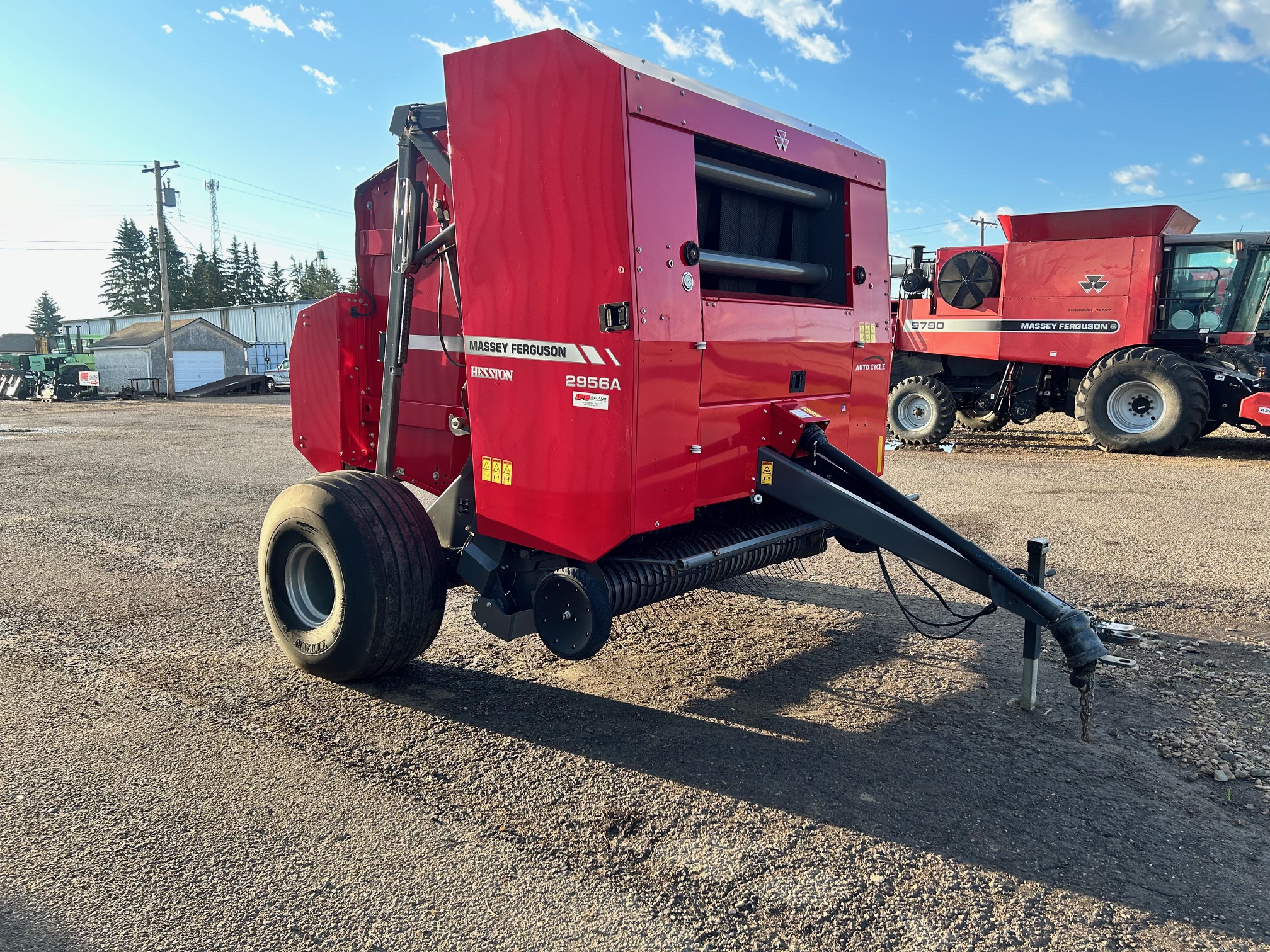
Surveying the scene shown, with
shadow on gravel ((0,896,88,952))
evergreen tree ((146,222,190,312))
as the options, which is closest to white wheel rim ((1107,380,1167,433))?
shadow on gravel ((0,896,88,952))

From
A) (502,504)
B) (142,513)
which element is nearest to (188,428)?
(142,513)

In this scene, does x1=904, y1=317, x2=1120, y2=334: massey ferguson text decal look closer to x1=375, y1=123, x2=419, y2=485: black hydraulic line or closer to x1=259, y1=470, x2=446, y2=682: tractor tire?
x1=375, y1=123, x2=419, y2=485: black hydraulic line

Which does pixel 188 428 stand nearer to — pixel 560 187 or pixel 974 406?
pixel 974 406

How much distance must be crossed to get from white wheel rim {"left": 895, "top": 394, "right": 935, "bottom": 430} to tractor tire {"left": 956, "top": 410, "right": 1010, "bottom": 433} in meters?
1.07

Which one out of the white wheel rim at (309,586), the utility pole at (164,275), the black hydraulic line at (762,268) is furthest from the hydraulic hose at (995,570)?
the utility pole at (164,275)

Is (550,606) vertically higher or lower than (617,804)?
higher

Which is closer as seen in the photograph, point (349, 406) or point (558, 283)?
point (558, 283)

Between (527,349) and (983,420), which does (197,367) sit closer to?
(983,420)

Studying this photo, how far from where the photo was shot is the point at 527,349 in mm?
3449

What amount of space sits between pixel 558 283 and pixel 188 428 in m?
17.3

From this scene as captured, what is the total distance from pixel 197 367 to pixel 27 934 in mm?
45794

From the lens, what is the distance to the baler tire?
10.9 ft

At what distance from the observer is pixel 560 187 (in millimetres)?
3258

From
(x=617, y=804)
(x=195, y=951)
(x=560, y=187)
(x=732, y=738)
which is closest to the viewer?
(x=195, y=951)
